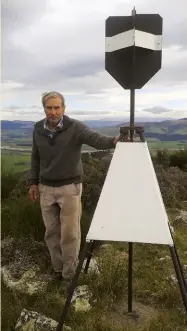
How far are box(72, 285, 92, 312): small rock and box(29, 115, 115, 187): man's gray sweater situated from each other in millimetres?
1016

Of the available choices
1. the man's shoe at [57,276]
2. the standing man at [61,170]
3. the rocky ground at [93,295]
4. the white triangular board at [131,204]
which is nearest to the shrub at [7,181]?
the rocky ground at [93,295]

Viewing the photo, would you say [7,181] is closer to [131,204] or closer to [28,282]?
[28,282]

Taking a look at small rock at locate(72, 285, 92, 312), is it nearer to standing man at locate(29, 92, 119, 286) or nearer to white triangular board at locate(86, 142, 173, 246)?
standing man at locate(29, 92, 119, 286)

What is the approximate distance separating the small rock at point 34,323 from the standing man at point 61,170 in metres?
0.78

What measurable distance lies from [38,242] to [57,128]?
1471mm

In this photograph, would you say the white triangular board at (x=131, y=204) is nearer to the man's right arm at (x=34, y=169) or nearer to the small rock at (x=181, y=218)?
the man's right arm at (x=34, y=169)

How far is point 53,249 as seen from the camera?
4.20 m

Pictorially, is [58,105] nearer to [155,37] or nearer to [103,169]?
[155,37]

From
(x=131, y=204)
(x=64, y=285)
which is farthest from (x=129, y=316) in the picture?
(x=131, y=204)

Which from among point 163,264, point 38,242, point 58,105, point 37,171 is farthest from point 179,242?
point 58,105

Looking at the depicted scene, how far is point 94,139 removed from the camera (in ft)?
12.0

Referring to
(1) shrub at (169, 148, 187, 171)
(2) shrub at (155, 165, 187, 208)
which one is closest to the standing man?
(2) shrub at (155, 165, 187, 208)

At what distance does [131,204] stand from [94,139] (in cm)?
92

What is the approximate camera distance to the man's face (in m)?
3.75
